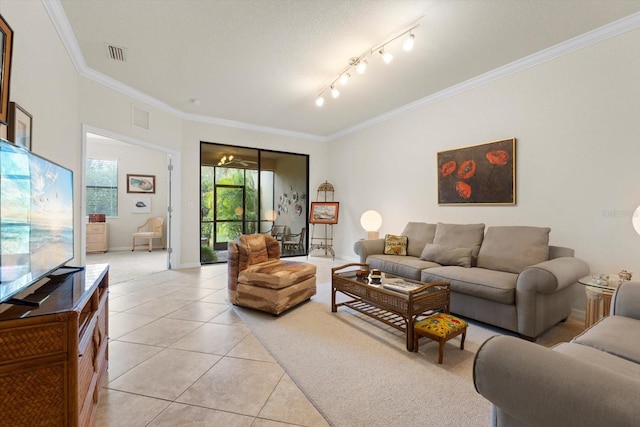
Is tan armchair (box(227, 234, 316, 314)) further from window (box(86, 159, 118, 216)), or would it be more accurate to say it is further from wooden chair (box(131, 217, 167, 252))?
window (box(86, 159, 118, 216))

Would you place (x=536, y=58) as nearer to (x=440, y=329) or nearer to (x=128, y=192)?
(x=440, y=329)

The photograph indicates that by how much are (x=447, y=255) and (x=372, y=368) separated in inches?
74.5

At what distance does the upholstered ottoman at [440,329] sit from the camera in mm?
2109

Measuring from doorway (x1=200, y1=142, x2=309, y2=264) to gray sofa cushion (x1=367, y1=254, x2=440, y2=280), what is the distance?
123 inches

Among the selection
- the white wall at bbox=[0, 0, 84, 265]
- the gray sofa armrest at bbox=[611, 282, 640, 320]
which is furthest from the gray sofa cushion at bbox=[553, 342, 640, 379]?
the white wall at bbox=[0, 0, 84, 265]

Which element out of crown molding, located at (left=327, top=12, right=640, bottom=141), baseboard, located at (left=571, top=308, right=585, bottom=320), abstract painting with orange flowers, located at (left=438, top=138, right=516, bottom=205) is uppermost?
crown molding, located at (left=327, top=12, right=640, bottom=141)

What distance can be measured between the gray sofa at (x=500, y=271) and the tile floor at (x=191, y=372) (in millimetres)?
1898

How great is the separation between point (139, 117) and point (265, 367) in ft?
14.1

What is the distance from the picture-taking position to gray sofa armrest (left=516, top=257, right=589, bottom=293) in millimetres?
2314

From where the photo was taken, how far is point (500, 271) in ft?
9.91

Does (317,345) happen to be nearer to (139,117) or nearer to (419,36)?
(419,36)

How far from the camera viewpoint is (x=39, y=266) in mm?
1361

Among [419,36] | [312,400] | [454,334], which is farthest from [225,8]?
[454,334]

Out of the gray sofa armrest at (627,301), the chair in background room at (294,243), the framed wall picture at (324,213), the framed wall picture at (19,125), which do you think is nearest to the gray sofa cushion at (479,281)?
the gray sofa armrest at (627,301)
